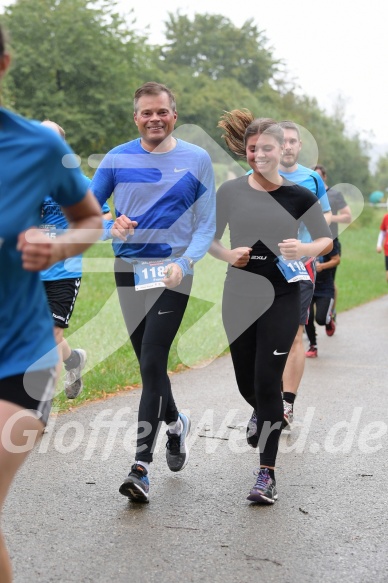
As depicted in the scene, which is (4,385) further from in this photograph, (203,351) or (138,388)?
(203,351)

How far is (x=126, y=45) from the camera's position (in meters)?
47.4

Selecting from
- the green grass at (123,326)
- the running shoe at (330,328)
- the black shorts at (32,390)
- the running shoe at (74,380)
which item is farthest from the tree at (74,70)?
the black shorts at (32,390)

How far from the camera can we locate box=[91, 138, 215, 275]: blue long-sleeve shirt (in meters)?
5.00

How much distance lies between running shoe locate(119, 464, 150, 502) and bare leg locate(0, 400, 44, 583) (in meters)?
1.86

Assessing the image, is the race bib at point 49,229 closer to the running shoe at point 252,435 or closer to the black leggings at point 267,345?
the black leggings at point 267,345

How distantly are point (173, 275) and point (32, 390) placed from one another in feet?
6.66

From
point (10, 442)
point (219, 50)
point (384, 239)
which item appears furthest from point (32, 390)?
point (219, 50)

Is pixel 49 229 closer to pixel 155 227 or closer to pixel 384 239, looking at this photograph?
pixel 155 227

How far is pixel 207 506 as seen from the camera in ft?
15.6

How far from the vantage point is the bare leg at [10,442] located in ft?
8.96

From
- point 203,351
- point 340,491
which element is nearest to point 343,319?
point 203,351

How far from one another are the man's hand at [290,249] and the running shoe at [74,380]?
8.41 ft

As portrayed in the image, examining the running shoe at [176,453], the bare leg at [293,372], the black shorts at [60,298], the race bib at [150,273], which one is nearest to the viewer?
the race bib at [150,273]

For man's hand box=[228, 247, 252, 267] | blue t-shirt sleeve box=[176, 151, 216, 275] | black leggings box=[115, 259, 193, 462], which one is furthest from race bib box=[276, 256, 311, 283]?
black leggings box=[115, 259, 193, 462]
